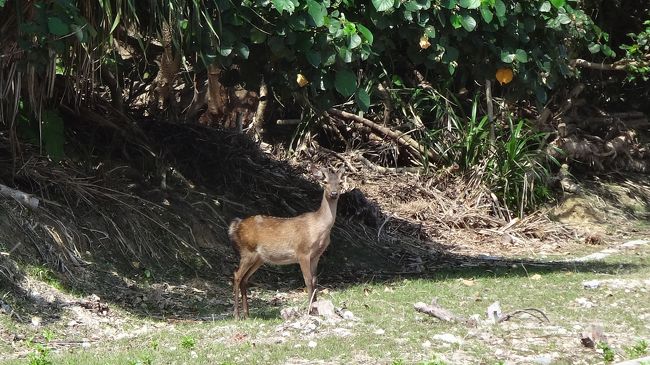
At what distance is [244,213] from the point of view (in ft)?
42.7

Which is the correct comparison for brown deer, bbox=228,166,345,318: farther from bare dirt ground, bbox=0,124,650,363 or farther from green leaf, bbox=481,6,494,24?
green leaf, bbox=481,6,494,24

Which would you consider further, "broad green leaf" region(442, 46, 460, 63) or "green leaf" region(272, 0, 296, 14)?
"broad green leaf" region(442, 46, 460, 63)

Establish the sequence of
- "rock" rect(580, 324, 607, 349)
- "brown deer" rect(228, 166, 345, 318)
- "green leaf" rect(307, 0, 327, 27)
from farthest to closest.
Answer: "brown deer" rect(228, 166, 345, 318) → "green leaf" rect(307, 0, 327, 27) → "rock" rect(580, 324, 607, 349)

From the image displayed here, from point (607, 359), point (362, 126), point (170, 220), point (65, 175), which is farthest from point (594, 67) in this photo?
point (607, 359)

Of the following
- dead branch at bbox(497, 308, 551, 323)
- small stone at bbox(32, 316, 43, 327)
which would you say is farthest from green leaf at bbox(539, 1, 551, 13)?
small stone at bbox(32, 316, 43, 327)

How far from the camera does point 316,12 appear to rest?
938 centimetres

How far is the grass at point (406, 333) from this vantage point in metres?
7.45

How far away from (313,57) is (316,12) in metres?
0.43

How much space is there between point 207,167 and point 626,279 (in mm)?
5501

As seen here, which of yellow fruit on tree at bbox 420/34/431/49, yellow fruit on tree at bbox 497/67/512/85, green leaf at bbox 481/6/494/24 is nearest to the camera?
green leaf at bbox 481/6/494/24

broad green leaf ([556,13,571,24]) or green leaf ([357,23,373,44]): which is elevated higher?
green leaf ([357,23,373,44])

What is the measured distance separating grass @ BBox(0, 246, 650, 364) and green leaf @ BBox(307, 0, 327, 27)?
2552 mm

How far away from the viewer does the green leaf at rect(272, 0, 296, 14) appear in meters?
8.99

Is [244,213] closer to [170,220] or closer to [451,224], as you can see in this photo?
[170,220]
